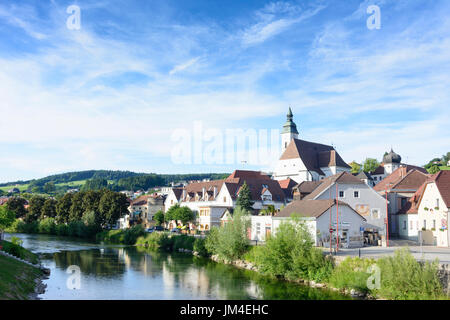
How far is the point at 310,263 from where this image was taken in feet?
95.4

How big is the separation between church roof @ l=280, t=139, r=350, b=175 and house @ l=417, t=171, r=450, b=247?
47.5 m

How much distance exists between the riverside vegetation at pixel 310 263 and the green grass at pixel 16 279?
16609 mm

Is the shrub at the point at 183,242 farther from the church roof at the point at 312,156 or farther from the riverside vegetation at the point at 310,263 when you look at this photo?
the church roof at the point at 312,156

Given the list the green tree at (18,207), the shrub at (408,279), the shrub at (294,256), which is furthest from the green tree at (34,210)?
the shrub at (408,279)

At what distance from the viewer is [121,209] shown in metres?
82.1

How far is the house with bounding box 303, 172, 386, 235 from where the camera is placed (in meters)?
42.6

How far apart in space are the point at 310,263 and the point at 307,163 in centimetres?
6031

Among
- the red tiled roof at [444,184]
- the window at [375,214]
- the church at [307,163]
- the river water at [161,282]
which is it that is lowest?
the river water at [161,282]

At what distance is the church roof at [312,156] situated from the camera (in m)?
88.6

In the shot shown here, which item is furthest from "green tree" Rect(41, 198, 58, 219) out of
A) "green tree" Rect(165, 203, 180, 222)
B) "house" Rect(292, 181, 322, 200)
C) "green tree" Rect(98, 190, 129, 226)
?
"house" Rect(292, 181, 322, 200)
